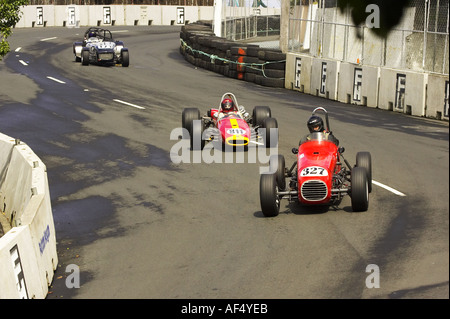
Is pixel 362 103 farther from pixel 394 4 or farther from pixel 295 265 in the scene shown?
pixel 394 4

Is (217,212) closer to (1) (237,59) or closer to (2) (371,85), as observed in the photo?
(2) (371,85)

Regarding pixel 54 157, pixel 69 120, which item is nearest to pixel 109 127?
pixel 69 120

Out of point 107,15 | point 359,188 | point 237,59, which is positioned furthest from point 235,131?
point 107,15

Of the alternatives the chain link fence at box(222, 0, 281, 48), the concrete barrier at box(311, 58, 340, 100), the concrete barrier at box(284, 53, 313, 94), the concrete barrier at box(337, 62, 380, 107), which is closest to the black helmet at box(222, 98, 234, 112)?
the concrete barrier at box(337, 62, 380, 107)

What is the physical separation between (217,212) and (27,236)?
14.2 ft

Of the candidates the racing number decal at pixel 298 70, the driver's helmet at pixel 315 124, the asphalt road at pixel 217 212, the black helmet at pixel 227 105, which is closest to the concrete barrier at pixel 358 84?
the asphalt road at pixel 217 212

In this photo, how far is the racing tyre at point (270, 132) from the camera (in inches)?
645

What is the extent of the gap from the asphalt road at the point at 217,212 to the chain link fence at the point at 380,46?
175 cm

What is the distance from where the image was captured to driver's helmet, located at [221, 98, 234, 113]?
650 inches

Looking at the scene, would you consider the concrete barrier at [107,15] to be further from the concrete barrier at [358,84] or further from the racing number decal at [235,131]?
the racing number decal at [235,131]

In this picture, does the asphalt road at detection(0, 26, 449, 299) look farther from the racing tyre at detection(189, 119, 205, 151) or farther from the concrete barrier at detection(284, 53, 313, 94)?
the concrete barrier at detection(284, 53, 313, 94)

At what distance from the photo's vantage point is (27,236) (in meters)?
8.20
